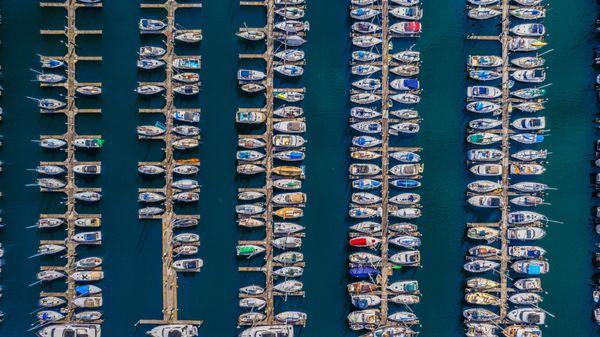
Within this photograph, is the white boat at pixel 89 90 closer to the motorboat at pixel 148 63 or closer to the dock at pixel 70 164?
the dock at pixel 70 164

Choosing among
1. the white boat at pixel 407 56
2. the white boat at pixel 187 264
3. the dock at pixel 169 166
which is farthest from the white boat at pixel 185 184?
the white boat at pixel 407 56

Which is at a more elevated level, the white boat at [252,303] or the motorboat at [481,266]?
the motorboat at [481,266]

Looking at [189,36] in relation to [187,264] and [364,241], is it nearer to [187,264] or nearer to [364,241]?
[187,264]

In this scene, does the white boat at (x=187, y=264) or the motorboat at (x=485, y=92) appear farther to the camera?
the motorboat at (x=485, y=92)

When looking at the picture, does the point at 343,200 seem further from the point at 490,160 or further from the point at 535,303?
the point at 535,303

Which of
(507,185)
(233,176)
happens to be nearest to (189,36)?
(233,176)

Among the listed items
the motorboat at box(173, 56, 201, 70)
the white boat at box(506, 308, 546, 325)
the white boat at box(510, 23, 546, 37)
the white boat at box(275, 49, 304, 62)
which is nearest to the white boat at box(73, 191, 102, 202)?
the motorboat at box(173, 56, 201, 70)

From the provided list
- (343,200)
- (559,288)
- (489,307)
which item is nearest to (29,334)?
(343,200)

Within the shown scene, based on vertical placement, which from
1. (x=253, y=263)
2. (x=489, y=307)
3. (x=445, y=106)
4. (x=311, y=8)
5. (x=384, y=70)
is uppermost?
(x=311, y=8)
